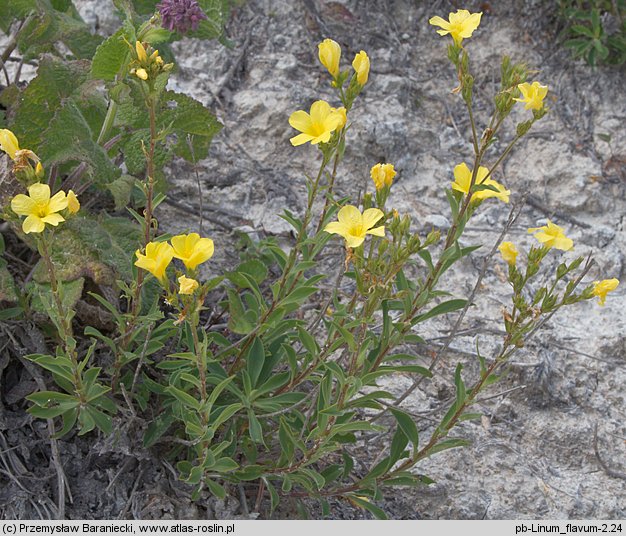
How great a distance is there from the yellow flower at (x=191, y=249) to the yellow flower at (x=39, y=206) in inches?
12.2

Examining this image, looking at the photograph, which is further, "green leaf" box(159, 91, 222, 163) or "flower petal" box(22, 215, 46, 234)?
"green leaf" box(159, 91, 222, 163)

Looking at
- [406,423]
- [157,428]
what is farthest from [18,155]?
[406,423]

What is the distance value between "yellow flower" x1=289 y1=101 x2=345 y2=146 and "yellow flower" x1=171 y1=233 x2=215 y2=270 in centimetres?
37

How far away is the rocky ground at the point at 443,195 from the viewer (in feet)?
9.55

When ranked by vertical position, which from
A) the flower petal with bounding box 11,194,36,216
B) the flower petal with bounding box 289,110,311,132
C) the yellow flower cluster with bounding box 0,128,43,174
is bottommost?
the flower petal with bounding box 11,194,36,216

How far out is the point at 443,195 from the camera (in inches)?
159

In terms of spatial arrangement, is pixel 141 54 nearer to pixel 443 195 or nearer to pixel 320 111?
pixel 320 111

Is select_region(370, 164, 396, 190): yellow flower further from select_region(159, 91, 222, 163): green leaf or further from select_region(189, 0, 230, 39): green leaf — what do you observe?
select_region(189, 0, 230, 39): green leaf

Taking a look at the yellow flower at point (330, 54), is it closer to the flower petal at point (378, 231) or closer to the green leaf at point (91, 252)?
the flower petal at point (378, 231)

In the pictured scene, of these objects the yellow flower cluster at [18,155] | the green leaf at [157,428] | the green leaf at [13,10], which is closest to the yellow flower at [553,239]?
the green leaf at [157,428]

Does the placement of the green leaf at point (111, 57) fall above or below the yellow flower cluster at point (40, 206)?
above

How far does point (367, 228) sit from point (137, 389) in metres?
1.14

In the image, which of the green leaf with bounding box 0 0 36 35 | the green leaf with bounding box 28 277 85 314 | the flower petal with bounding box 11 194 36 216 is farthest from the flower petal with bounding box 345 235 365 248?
the green leaf with bounding box 0 0 36 35

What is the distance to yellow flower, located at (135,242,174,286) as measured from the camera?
192 cm
